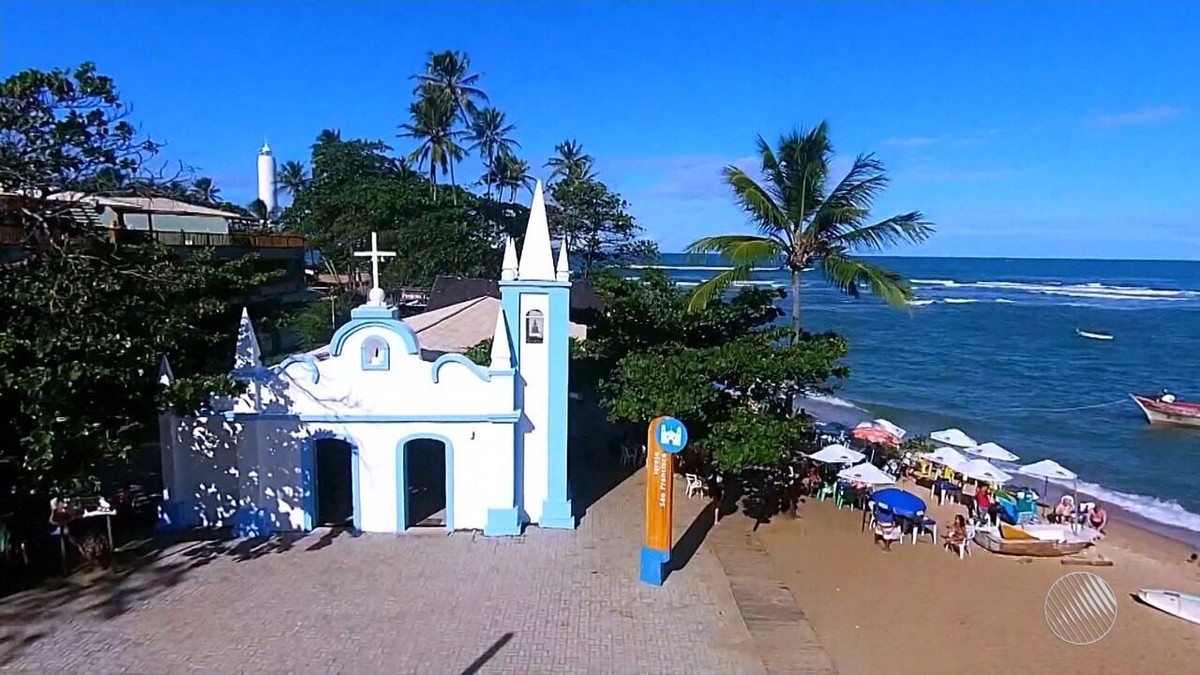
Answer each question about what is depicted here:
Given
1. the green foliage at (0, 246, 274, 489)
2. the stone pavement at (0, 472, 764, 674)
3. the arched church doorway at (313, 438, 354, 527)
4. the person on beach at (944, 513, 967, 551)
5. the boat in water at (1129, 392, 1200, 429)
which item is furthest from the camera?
the boat in water at (1129, 392, 1200, 429)

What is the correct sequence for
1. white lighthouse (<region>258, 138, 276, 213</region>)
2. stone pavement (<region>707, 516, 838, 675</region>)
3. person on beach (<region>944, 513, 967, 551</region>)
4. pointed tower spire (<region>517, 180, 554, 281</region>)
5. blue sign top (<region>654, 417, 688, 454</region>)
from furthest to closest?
white lighthouse (<region>258, 138, 276, 213</region>) → person on beach (<region>944, 513, 967, 551</region>) → pointed tower spire (<region>517, 180, 554, 281</region>) → blue sign top (<region>654, 417, 688, 454</region>) → stone pavement (<region>707, 516, 838, 675</region>)

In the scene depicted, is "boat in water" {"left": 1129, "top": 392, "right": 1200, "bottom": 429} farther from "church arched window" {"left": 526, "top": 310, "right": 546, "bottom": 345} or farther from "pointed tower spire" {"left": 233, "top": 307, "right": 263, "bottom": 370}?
"pointed tower spire" {"left": 233, "top": 307, "right": 263, "bottom": 370}

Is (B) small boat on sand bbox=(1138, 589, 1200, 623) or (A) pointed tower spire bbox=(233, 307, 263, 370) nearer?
(B) small boat on sand bbox=(1138, 589, 1200, 623)

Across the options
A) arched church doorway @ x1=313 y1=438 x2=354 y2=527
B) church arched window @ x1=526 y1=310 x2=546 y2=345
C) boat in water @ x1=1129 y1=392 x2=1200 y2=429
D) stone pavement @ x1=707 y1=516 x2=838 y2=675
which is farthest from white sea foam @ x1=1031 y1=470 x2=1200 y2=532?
arched church doorway @ x1=313 y1=438 x2=354 y2=527

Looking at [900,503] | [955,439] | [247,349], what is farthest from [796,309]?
[247,349]

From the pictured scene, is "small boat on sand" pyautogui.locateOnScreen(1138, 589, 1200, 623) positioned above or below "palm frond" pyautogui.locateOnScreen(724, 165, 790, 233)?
below

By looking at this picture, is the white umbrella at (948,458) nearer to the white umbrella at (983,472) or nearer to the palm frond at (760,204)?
the white umbrella at (983,472)

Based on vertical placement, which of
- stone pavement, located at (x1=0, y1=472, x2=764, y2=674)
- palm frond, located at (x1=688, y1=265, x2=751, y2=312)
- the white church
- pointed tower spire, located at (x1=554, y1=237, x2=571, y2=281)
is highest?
pointed tower spire, located at (x1=554, y1=237, x2=571, y2=281)
